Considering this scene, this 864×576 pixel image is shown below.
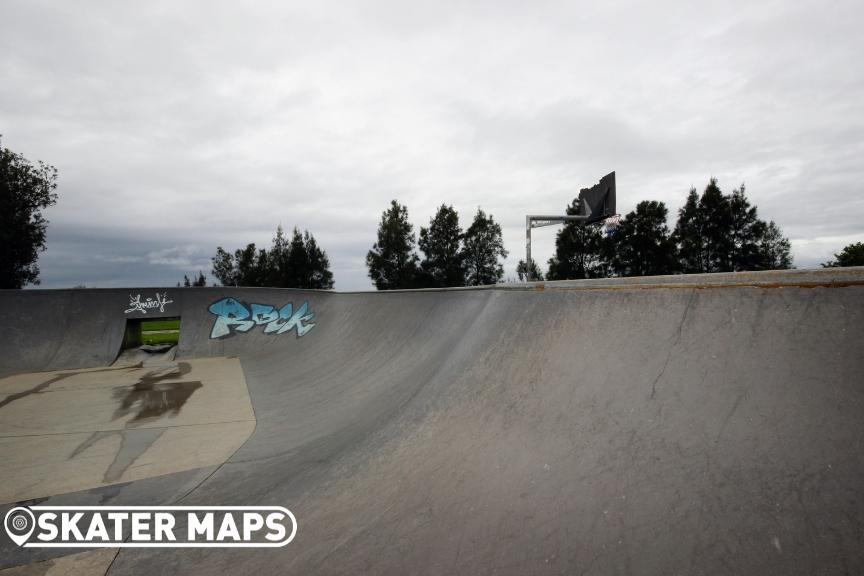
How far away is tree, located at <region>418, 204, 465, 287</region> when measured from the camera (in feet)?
145

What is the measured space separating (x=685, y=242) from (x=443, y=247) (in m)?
22.8

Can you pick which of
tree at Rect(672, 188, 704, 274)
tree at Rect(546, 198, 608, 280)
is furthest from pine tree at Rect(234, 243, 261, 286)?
tree at Rect(672, 188, 704, 274)

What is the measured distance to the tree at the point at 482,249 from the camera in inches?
1740

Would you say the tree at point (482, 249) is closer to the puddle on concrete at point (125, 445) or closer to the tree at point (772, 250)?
the tree at point (772, 250)

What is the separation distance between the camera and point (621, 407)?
254 cm

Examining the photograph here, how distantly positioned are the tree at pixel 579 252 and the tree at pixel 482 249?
27.1ft

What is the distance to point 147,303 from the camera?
16047mm

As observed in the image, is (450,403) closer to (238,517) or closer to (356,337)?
(238,517)

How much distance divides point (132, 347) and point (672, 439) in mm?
18187

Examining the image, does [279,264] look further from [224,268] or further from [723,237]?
[723,237]

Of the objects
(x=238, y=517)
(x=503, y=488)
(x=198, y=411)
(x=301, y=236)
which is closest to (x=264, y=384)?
(x=198, y=411)

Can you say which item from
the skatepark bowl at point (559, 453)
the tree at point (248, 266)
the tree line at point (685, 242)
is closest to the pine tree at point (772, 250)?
the tree line at point (685, 242)

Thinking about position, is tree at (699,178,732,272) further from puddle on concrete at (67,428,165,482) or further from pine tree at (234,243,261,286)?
pine tree at (234,243,261,286)

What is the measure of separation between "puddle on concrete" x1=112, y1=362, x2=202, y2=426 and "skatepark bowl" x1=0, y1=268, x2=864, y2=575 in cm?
104
